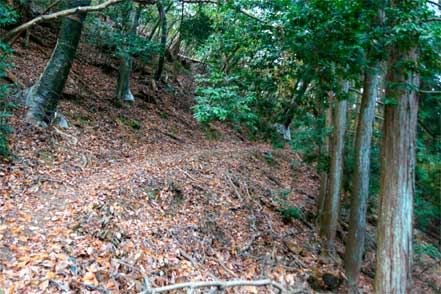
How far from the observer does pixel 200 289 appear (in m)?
4.97

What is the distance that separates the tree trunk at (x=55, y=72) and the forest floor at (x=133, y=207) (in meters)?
0.49

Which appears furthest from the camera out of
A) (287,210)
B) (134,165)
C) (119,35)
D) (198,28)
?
(198,28)

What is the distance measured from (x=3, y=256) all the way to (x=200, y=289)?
261 centimetres

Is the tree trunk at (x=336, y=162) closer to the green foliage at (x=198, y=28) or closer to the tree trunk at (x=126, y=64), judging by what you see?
the tree trunk at (x=126, y=64)

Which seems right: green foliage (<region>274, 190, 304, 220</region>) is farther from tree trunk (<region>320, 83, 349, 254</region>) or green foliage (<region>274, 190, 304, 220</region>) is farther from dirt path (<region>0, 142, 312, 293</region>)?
dirt path (<region>0, 142, 312, 293</region>)

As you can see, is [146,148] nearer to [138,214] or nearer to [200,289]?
[138,214]

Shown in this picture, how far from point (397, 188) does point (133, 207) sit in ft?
14.9

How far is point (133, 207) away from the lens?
647 cm

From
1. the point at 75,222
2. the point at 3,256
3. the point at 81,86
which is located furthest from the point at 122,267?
the point at 81,86

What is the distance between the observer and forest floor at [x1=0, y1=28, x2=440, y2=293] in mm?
4449

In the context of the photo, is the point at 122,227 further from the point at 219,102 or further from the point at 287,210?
the point at 287,210

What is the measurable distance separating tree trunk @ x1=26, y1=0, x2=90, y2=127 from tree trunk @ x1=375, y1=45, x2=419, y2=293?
24.2ft

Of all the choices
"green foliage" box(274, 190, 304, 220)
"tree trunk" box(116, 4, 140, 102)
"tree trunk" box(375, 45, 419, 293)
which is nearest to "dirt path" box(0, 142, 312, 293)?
"green foliage" box(274, 190, 304, 220)

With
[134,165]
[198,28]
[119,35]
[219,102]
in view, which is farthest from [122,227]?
[198,28]
